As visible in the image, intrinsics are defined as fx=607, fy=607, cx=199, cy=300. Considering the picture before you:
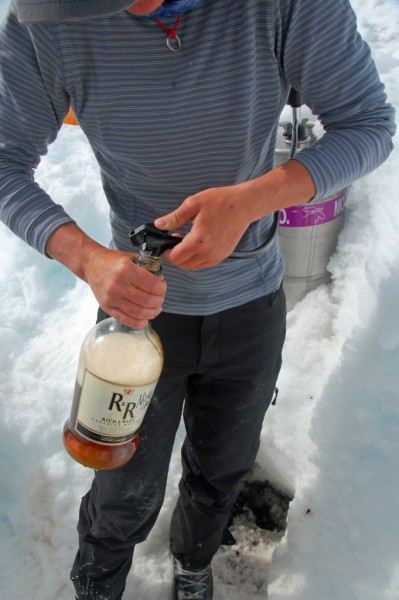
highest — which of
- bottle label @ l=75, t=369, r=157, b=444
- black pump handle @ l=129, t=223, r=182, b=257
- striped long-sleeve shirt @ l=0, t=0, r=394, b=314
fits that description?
striped long-sleeve shirt @ l=0, t=0, r=394, b=314

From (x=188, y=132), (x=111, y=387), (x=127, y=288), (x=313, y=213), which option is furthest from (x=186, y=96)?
(x=313, y=213)

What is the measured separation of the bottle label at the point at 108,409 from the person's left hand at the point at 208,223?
27cm

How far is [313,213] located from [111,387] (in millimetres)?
1619

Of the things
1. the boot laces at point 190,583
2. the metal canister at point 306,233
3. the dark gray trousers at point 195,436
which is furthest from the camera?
the metal canister at point 306,233

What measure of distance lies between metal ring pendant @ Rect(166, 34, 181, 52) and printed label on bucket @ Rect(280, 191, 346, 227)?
4.73 ft

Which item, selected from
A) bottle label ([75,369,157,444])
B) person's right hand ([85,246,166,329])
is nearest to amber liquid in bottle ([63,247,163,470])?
bottle label ([75,369,157,444])

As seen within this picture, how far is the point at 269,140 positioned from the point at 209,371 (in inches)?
23.2

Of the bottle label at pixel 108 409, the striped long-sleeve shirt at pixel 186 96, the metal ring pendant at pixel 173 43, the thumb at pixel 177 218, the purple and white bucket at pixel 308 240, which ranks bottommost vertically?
the purple and white bucket at pixel 308 240

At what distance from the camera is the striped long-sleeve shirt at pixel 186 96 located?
1.16 meters

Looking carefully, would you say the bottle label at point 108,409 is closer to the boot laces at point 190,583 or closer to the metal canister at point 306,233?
the boot laces at point 190,583

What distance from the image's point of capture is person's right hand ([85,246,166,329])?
108 centimetres

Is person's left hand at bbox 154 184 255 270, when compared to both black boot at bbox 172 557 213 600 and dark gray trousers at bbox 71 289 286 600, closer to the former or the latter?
dark gray trousers at bbox 71 289 286 600

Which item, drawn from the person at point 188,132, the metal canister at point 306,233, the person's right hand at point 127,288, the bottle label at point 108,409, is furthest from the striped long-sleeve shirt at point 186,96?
the metal canister at point 306,233

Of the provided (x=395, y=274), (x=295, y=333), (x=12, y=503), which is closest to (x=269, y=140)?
(x=395, y=274)
